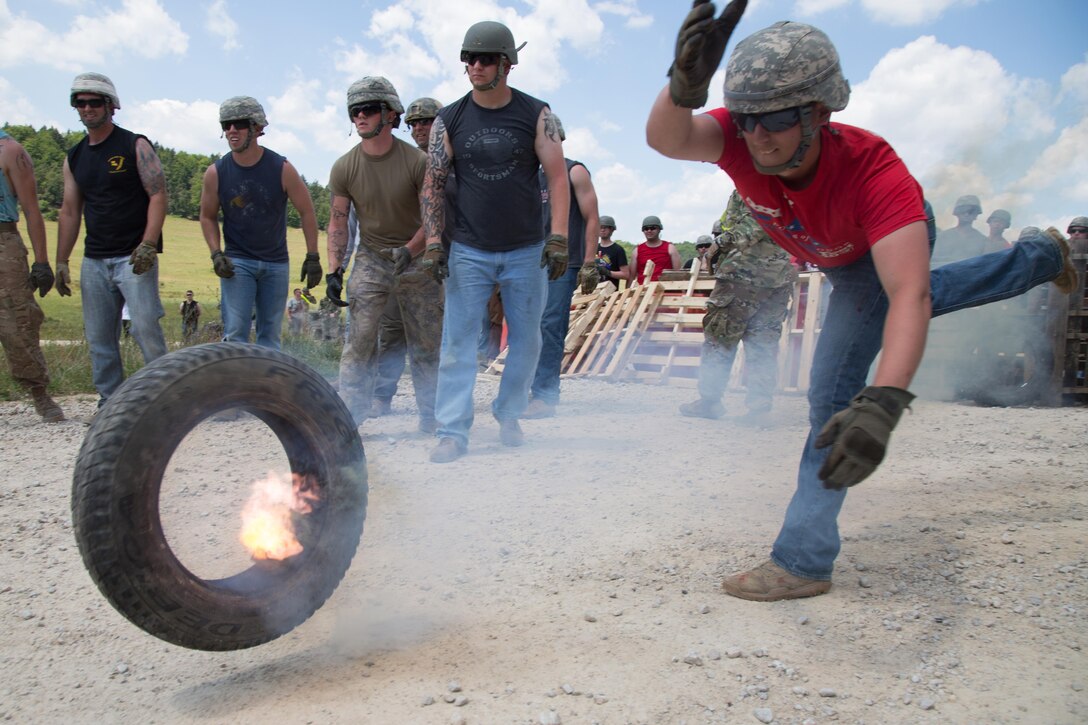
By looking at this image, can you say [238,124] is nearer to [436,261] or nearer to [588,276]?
[436,261]

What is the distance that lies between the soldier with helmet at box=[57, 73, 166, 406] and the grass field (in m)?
1.29

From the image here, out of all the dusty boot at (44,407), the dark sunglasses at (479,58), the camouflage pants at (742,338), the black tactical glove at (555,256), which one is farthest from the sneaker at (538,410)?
the dusty boot at (44,407)

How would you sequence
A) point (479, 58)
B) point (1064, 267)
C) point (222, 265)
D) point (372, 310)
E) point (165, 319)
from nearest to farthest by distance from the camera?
1. point (1064, 267)
2. point (479, 58)
3. point (372, 310)
4. point (222, 265)
5. point (165, 319)

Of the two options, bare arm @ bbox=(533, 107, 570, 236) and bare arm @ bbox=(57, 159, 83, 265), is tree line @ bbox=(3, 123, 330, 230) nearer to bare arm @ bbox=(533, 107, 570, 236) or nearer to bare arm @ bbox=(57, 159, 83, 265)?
bare arm @ bbox=(57, 159, 83, 265)

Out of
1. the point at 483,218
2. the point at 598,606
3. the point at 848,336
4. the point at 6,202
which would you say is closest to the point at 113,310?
the point at 6,202

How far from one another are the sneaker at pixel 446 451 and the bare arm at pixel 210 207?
248cm

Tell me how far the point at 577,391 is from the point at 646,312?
1952mm

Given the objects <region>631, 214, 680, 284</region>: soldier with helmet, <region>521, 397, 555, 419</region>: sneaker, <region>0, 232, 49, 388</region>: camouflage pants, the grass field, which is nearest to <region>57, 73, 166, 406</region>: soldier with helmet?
<region>0, 232, 49, 388</region>: camouflage pants

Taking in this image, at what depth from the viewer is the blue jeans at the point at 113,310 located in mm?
5609

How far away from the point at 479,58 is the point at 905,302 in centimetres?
308

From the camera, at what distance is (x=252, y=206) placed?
5.90m

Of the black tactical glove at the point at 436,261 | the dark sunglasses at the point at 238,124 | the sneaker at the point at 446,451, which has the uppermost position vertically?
the dark sunglasses at the point at 238,124

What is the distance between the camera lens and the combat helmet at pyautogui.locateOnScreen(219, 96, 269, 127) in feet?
18.8

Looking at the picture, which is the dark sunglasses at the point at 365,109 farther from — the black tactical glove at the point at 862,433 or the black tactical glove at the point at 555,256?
the black tactical glove at the point at 862,433
